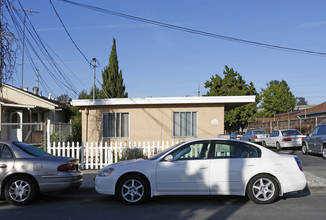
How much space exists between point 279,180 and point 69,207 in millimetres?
4346

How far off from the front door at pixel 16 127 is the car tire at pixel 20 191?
13.2 meters

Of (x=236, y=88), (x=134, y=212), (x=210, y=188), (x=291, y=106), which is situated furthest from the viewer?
(x=291, y=106)

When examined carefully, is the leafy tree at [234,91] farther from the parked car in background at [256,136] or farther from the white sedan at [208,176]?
the white sedan at [208,176]

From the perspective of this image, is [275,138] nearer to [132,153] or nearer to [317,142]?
[317,142]

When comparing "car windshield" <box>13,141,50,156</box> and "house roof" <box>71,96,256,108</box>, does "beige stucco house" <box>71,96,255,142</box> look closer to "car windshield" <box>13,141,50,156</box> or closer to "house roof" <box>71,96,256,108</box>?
"house roof" <box>71,96,256,108</box>

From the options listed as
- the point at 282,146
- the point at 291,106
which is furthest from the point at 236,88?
the point at 282,146

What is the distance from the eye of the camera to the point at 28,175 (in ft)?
24.1

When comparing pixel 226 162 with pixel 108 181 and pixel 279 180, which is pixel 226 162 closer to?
pixel 279 180

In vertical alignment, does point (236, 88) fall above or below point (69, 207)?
above

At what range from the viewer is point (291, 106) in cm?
5625

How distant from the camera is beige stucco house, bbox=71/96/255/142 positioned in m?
14.6

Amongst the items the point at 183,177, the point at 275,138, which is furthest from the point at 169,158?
the point at 275,138

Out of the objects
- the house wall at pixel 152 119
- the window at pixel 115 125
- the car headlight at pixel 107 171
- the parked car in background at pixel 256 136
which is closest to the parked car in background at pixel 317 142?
the house wall at pixel 152 119

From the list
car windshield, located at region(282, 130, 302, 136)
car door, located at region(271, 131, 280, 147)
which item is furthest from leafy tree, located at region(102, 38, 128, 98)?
car windshield, located at region(282, 130, 302, 136)
